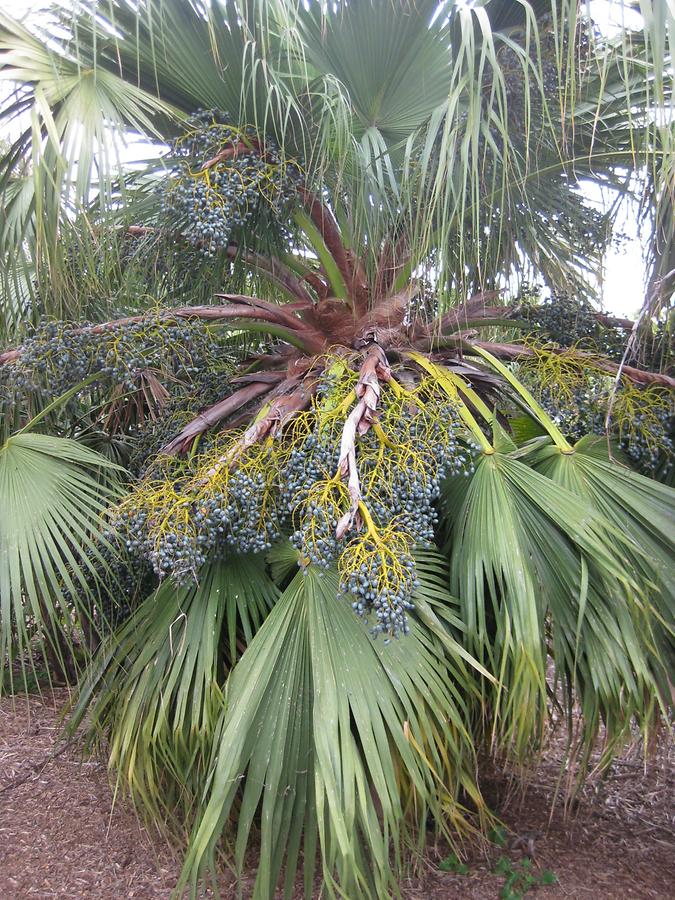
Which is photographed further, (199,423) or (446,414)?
A: (199,423)

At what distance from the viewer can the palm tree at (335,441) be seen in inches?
84.0

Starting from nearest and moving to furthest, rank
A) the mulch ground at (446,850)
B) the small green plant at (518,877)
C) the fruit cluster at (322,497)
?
the fruit cluster at (322,497) → the small green plant at (518,877) → the mulch ground at (446,850)

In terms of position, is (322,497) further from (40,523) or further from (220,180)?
(220,180)

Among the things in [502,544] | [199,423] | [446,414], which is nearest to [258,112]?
[199,423]

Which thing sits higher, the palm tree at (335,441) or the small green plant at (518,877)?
the palm tree at (335,441)

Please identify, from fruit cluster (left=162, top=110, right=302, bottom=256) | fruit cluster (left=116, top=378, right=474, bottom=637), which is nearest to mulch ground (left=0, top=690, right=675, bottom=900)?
fruit cluster (left=116, top=378, right=474, bottom=637)

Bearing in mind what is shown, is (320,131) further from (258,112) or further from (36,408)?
(36,408)

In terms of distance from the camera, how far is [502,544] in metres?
2.27

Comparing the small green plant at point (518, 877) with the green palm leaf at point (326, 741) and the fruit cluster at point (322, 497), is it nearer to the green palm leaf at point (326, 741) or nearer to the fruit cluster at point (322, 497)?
the green palm leaf at point (326, 741)

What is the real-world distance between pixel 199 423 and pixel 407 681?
3.88 ft

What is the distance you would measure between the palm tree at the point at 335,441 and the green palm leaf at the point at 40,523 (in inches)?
0.6

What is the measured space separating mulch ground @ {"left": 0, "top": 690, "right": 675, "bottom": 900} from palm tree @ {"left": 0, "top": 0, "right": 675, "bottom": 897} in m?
0.61

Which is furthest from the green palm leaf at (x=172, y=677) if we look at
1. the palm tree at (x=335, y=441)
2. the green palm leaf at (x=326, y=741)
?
the green palm leaf at (x=326, y=741)

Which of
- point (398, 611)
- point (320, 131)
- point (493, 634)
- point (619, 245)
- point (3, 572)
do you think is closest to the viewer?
point (398, 611)
